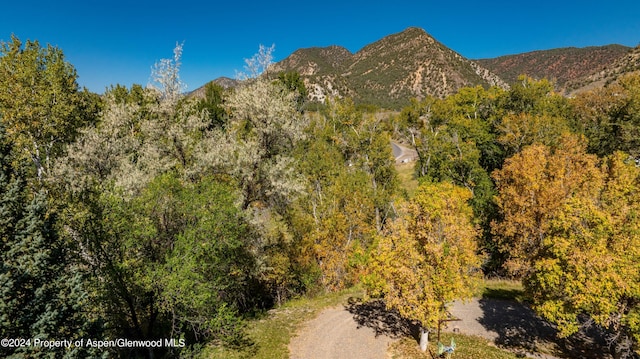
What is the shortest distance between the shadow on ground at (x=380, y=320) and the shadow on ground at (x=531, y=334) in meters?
6.47

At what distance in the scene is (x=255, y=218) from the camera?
89.5ft

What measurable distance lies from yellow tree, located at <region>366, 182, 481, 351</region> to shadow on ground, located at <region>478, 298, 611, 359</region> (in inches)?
335

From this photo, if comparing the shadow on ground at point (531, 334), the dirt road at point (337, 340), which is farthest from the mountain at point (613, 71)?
the dirt road at point (337, 340)

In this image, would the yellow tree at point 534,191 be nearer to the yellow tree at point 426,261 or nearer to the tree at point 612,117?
the tree at point 612,117

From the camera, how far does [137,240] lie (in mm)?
17828

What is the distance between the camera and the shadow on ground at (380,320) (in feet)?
80.4

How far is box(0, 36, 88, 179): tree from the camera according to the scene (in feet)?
84.6

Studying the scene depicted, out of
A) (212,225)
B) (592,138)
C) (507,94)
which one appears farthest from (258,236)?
(592,138)

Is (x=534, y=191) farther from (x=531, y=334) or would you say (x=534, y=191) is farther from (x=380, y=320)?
(x=380, y=320)

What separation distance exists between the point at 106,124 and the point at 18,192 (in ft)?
74.4

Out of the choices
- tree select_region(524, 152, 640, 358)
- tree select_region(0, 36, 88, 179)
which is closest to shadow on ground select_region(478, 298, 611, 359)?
tree select_region(524, 152, 640, 358)

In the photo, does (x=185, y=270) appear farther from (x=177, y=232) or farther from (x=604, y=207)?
(x=604, y=207)

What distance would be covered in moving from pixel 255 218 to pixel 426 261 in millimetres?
14075

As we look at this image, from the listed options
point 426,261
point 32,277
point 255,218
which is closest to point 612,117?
point 426,261
